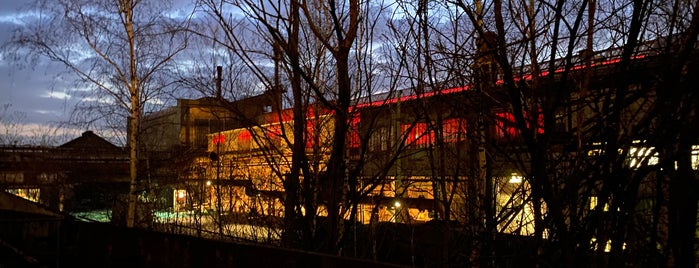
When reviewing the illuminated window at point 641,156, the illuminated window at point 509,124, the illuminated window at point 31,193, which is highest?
the illuminated window at point 509,124

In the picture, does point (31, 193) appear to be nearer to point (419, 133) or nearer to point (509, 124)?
point (419, 133)

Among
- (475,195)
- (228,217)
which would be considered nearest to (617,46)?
(475,195)

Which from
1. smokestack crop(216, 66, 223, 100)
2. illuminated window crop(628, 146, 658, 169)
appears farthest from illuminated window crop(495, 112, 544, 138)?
smokestack crop(216, 66, 223, 100)

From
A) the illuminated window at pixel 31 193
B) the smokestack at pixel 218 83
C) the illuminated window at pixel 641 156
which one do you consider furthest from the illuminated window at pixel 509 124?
the illuminated window at pixel 31 193

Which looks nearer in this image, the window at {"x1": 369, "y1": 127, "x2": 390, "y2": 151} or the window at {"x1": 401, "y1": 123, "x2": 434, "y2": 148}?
the window at {"x1": 401, "y1": 123, "x2": 434, "y2": 148}

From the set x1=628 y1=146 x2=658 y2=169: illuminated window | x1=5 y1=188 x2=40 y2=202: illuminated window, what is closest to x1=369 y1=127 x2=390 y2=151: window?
x1=628 y1=146 x2=658 y2=169: illuminated window

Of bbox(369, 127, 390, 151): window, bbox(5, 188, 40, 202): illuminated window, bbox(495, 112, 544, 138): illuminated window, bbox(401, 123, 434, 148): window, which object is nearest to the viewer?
bbox(495, 112, 544, 138): illuminated window

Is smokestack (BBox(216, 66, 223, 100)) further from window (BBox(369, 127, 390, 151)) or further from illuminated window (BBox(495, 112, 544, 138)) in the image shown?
illuminated window (BBox(495, 112, 544, 138))

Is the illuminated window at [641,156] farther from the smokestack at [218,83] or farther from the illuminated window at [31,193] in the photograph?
the illuminated window at [31,193]

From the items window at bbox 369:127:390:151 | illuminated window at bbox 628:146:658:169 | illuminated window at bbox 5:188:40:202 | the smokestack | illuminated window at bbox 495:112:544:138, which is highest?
the smokestack

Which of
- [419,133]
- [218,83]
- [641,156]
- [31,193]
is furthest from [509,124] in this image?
[31,193]

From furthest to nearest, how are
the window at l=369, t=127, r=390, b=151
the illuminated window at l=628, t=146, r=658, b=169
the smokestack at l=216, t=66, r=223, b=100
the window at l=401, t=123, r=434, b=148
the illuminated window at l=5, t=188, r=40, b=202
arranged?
the illuminated window at l=5, t=188, r=40, b=202 → the window at l=369, t=127, r=390, b=151 → the smokestack at l=216, t=66, r=223, b=100 → the window at l=401, t=123, r=434, b=148 → the illuminated window at l=628, t=146, r=658, b=169

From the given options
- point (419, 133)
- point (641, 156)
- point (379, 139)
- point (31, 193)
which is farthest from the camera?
point (31, 193)

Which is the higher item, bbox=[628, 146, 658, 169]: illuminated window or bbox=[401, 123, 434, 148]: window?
bbox=[401, 123, 434, 148]: window
